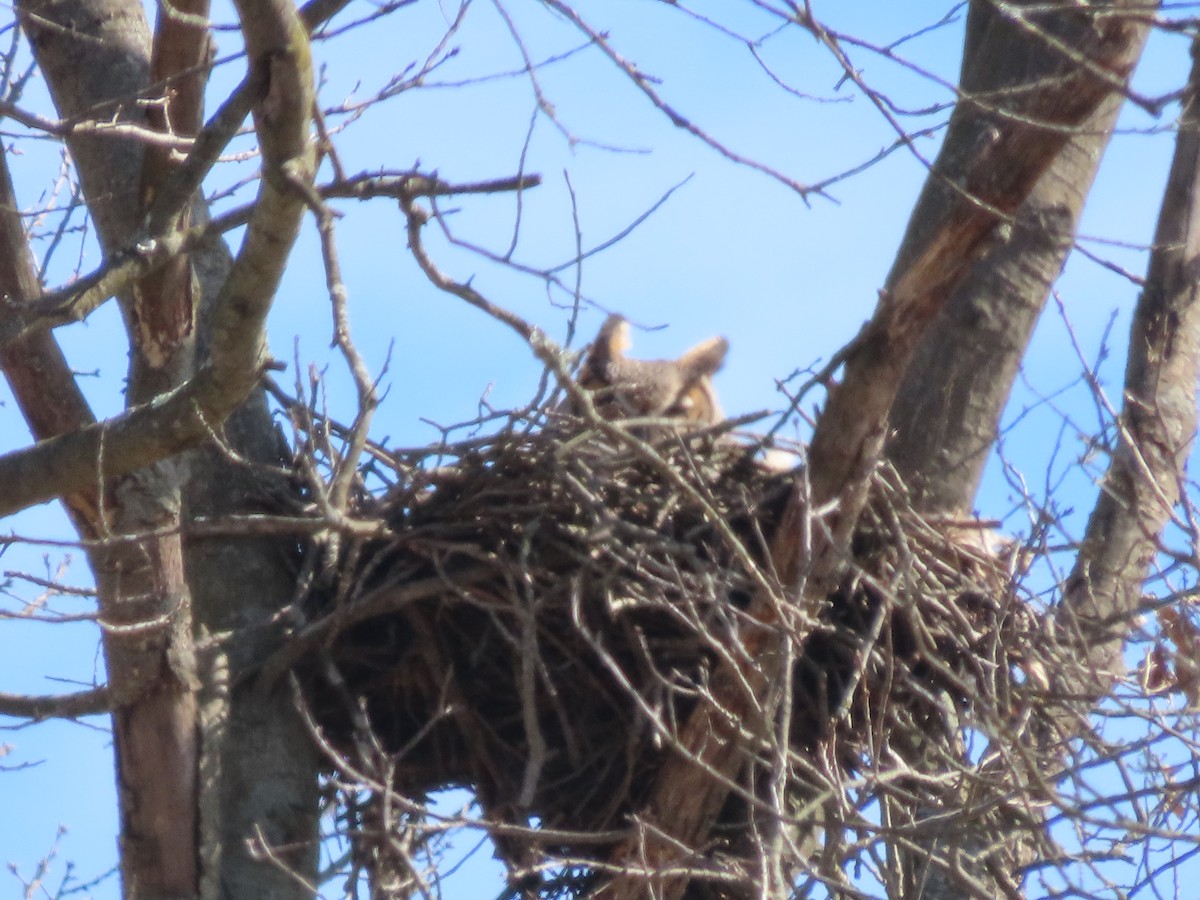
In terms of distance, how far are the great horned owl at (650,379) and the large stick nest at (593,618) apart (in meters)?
1.41

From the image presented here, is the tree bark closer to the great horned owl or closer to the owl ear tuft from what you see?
the great horned owl

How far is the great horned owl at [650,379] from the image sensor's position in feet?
18.2

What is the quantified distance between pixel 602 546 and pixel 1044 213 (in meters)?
1.64

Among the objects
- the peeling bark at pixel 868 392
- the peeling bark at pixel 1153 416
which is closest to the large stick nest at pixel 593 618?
the peeling bark at pixel 868 392

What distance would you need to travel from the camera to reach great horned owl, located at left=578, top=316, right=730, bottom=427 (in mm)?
5556

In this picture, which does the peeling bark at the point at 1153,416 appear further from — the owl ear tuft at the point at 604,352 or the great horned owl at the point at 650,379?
the owl ear tuft at the point at 604,352

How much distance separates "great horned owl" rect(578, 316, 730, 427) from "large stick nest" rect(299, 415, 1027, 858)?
141cm

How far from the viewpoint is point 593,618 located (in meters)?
3.90

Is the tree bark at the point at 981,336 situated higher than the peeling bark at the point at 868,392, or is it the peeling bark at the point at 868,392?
the tree bark at the point at 981,336

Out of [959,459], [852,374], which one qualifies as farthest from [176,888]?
[959,459]

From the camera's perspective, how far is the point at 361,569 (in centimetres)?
405

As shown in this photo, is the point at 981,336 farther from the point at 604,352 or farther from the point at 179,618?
the point at 179,618

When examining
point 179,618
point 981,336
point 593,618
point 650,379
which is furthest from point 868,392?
point 650,379

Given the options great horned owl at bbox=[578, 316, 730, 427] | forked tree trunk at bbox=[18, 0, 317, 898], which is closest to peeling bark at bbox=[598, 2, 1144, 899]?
forked tree trunk at bbox=[18, 0, 317, 898]
